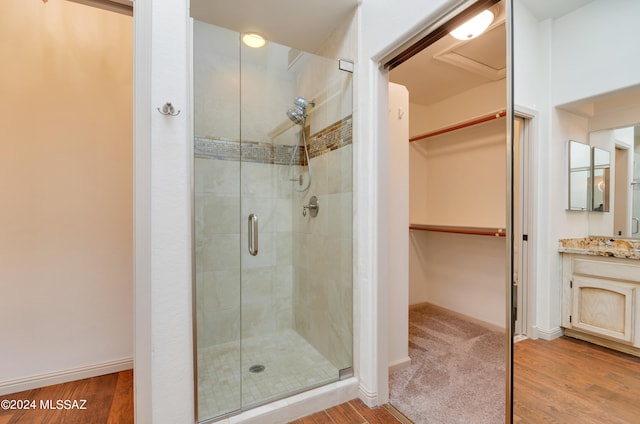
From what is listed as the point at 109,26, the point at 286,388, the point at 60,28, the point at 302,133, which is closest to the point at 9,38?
the point at 60,28

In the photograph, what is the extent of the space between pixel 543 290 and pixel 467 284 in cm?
167

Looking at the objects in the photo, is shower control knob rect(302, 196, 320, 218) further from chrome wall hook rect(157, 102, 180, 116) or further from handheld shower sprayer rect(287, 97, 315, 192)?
chrome wall hook rect(157, 102, 180, 116)

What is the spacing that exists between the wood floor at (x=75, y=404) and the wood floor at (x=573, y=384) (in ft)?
7.15

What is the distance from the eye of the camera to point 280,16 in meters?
1.93

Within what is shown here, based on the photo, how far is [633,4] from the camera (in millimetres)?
1169

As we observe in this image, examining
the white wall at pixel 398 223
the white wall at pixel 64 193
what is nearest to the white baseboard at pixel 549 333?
the white wall at pixel 398 223

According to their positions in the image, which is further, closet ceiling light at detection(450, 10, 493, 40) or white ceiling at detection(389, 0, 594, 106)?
white ceiling at detection(389, 0, 594, 106)

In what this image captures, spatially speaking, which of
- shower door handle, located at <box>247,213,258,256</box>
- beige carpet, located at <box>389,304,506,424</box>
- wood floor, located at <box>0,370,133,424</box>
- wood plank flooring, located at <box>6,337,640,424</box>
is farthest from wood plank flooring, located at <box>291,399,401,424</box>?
shower door handle, located at <box>247,213,258,256</box>

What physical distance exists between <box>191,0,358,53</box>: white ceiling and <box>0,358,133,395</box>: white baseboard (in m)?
2.51

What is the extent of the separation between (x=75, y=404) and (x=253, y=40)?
2607 millimetres

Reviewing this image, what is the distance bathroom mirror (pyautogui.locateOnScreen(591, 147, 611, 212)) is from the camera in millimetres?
1376

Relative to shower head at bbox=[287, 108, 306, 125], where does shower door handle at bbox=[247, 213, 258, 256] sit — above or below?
below

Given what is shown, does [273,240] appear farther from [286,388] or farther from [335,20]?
[335,20]

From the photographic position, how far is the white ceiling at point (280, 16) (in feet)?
5.95
